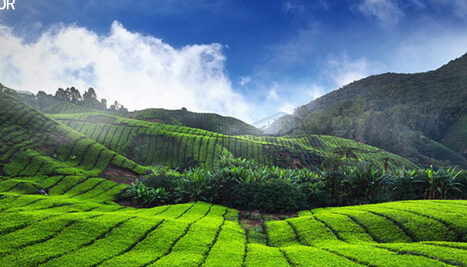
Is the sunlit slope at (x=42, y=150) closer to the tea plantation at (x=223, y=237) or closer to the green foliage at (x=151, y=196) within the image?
the tea plantation at (x=223, y=237)

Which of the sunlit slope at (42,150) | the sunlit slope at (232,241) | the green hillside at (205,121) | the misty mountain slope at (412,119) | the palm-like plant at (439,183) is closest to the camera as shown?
the sunlit slope at (232,241)

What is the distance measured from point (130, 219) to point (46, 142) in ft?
69.0

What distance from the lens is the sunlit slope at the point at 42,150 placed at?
55.1ft

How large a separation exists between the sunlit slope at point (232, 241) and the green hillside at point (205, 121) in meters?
74.7

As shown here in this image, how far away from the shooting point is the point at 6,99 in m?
Result: 24.7

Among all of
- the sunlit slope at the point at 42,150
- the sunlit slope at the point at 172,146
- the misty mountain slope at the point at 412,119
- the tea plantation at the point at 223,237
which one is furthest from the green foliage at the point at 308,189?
the misty mountain slope at the point at 412,119

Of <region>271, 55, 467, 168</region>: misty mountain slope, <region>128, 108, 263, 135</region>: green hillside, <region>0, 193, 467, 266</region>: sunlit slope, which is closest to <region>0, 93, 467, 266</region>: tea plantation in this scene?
<region>0, 193, 467, 266</region>: sunlit slope

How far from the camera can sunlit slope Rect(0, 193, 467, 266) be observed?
4.44m

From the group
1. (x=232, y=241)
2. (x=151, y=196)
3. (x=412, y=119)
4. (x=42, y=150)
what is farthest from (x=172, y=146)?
(x=412, y=119)

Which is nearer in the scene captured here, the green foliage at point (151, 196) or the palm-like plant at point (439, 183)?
the palm-like plant at point (439, 183)

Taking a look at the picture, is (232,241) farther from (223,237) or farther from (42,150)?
(42,150)

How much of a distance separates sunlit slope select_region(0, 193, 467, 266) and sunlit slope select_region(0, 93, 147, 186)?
46.5 feet

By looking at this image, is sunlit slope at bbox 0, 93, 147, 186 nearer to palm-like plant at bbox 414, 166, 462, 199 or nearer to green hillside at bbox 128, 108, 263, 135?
palm-like plant at bbox 414, 166, 462, 199

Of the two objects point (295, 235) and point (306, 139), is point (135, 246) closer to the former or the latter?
point (295, 235)
